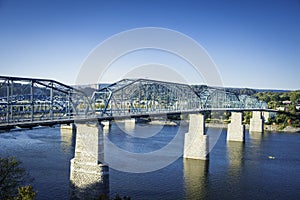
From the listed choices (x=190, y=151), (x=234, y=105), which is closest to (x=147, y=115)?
(x=190, y=151)

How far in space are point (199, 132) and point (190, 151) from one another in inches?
75.2

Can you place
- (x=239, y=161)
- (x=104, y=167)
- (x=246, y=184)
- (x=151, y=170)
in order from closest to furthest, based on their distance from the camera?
(x=104, y=167)
(x=246, y=184)
(x=151, y=170)
(x=239, y=161)

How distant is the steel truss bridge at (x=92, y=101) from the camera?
1315 cm

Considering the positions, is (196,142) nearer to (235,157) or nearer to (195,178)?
(235,157)

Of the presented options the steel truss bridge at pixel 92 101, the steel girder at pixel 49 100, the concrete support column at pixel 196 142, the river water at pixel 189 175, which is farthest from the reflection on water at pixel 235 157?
the steel girder at pixel 49 100

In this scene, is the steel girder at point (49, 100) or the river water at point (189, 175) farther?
the river water at point (189, 175)

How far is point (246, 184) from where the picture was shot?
17.6 m

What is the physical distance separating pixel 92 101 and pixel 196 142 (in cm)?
1069

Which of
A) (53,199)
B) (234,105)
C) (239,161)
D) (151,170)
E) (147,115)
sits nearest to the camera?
(53,199)

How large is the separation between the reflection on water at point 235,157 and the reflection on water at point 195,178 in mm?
1704

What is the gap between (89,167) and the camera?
14727 mm

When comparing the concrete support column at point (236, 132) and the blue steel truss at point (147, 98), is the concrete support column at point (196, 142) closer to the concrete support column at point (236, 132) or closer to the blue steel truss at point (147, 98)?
the blue steel truss at point (147, 98)

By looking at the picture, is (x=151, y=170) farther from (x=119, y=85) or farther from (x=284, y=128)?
(x=284, y=128)

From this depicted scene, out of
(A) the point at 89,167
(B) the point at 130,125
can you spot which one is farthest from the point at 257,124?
(A) the point at 89,167
